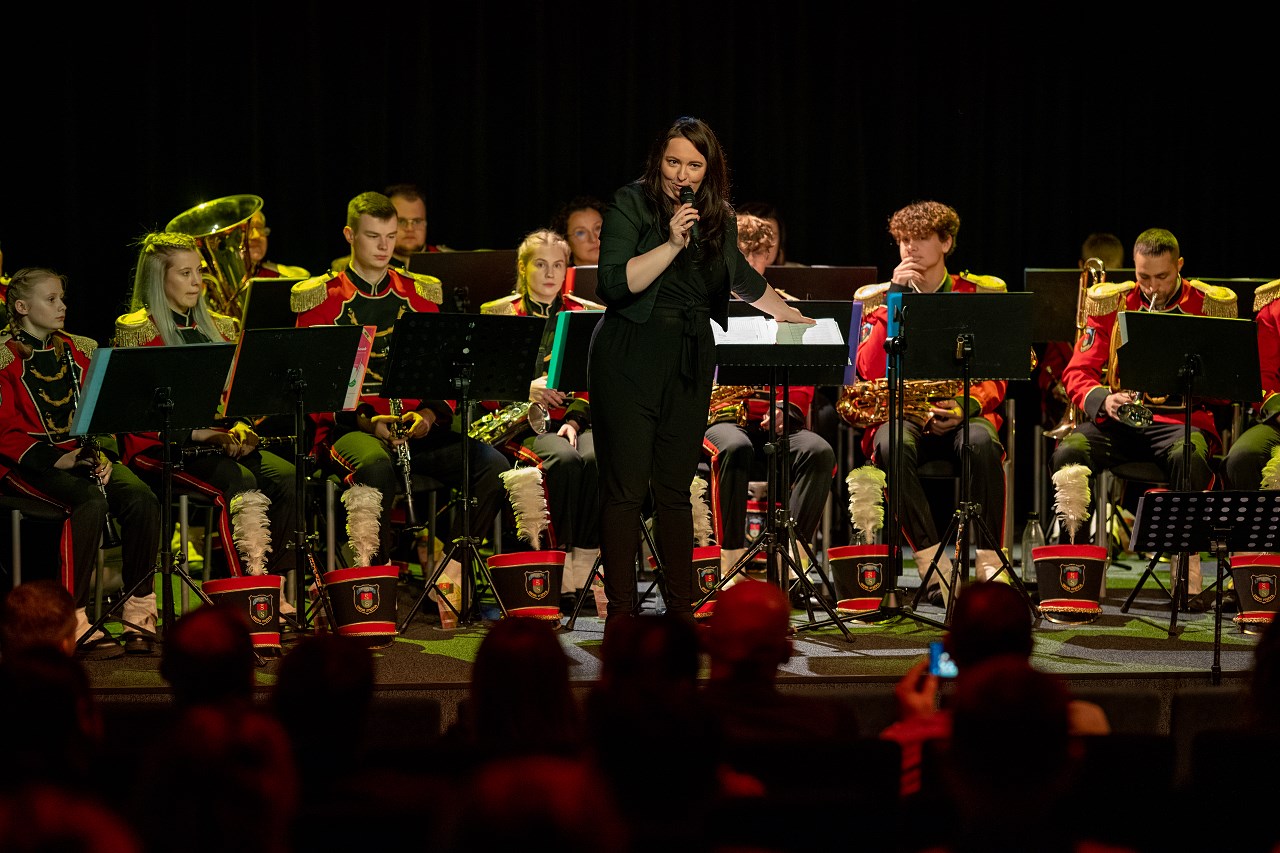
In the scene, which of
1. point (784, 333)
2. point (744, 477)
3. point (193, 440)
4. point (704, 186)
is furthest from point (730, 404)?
point (193, 440)

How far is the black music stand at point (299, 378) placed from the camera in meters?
5.00

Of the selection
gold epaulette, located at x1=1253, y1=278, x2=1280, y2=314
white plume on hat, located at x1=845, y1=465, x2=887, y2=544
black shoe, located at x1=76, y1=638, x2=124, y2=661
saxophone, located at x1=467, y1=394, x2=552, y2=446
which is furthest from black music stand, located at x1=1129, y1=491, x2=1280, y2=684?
black shoe, located at x1=76, y1=638, x2=124, y2=661

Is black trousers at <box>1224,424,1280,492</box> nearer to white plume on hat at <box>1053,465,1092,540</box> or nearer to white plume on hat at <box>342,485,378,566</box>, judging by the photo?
white plume on hat at <box>1053,465,1092,540</box>

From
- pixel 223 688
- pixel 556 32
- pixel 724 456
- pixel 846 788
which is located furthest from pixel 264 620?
pixel 556 32

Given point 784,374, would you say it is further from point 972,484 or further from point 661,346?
point 972,484

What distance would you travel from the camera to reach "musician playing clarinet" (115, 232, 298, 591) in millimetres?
5559

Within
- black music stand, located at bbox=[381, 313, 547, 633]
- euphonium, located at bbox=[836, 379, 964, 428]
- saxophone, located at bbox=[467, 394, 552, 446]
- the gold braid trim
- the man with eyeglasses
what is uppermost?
the man with eyeglasses

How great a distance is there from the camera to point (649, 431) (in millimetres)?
4590

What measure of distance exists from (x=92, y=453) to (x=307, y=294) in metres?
1.14

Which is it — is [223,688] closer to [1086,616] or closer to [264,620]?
[264,620]

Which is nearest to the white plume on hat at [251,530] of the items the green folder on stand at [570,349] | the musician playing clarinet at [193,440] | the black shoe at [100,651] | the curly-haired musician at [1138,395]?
the musician playing clarinet at [193,440]

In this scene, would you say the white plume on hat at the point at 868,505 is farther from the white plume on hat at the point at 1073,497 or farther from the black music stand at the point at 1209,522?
the black music stand at the point at 1209,522

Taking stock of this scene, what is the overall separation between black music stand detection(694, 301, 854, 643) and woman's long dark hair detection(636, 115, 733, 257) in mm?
619

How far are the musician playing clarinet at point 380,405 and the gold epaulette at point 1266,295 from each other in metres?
3.31
